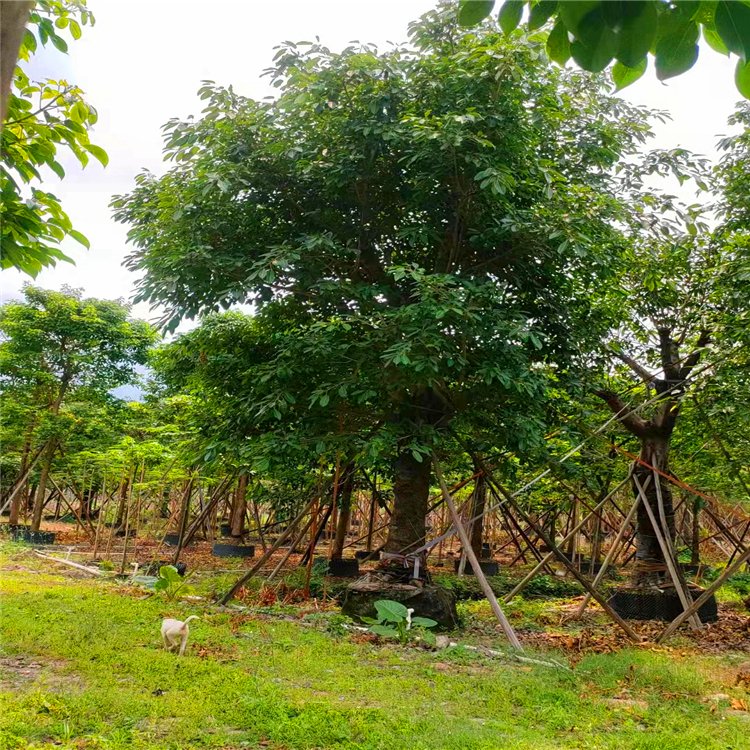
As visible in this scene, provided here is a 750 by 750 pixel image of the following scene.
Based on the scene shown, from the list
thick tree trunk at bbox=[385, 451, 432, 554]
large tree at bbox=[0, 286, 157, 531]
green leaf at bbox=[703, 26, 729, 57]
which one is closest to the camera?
green leaf at bbox=[703, 26, 729, 57]

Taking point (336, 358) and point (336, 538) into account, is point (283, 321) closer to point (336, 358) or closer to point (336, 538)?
point (336, 358)

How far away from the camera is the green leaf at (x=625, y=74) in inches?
53.6

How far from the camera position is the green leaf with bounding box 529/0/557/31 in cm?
136

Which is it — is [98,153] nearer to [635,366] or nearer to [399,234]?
[399,234]

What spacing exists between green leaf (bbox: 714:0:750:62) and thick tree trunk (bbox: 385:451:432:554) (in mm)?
6761

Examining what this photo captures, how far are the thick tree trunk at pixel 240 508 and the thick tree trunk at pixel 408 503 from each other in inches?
268

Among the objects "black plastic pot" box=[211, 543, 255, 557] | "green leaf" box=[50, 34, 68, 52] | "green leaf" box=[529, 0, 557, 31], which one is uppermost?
"green leaf" box=[50, 34, 68, 52]

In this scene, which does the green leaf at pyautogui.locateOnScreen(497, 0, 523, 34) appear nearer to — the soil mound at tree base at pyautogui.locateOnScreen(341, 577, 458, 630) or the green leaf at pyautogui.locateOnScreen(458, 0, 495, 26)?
the green leaf at pyautogui.locateOnScreen(458, 0, 495, 26)

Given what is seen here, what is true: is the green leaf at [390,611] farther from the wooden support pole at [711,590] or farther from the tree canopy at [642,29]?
the tree canopy at [642,29]

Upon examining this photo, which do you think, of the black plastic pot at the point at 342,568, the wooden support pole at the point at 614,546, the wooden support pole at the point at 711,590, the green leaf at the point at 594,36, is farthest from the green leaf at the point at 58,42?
the black plastic pot at the point at 342,568

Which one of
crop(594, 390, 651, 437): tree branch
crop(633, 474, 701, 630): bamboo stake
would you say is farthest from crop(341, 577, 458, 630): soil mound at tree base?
crop(594, 390, 651, 437): tree branch

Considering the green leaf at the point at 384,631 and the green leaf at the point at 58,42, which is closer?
the green leaf at the point at 58,42

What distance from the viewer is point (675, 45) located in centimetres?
127

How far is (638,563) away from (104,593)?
7.05 m
